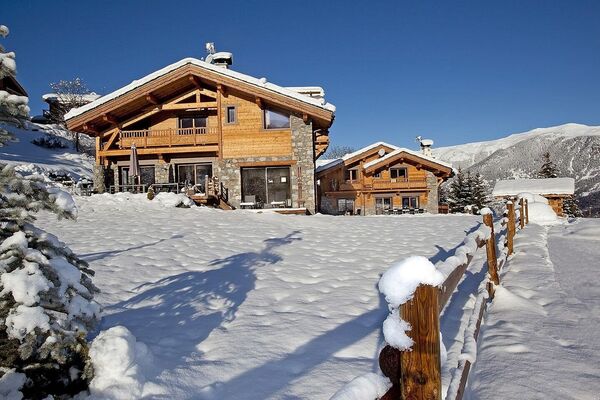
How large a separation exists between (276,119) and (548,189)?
1806cm

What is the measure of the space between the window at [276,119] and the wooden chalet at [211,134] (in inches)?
2.0

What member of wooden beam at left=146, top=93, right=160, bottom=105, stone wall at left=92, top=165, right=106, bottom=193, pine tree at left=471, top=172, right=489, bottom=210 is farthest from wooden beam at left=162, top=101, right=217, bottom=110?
pine tree at left=471, top=172, right=489, bottom=210

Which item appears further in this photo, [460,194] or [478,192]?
[460,194]

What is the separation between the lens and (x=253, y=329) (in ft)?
14.0

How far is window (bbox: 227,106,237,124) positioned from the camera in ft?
63.2

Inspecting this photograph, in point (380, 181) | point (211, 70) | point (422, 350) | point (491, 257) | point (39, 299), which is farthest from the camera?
point (380, 181)

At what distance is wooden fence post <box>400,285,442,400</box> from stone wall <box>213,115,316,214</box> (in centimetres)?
1697

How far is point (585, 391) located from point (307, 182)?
52.5 ft

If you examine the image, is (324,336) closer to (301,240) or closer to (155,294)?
(155,294)

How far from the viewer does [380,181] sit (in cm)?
2986

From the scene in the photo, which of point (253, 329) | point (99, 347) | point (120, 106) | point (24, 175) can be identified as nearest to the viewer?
point (24, 175)

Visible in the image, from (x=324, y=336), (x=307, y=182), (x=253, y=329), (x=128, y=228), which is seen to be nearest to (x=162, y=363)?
(x=253, y=329)

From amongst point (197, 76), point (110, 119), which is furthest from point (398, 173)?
point (110, 119)

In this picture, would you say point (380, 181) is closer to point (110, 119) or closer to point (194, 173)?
point (194, 173)
